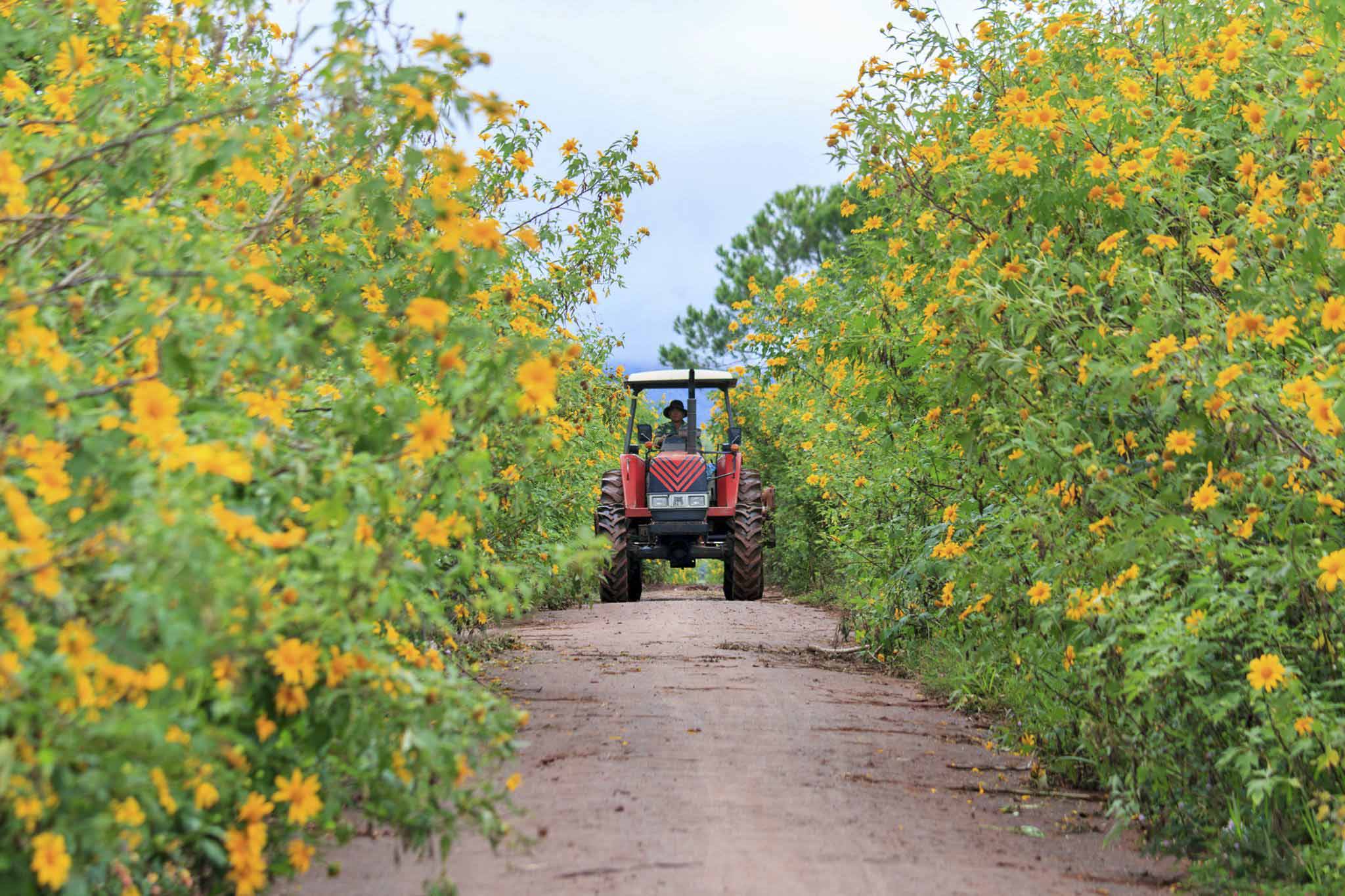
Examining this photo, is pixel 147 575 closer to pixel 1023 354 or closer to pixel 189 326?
pixel 189 326

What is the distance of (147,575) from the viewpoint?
2172 millimetres

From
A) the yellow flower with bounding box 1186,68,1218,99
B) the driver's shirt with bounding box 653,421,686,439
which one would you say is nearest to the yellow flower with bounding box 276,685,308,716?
the yellow flower with bounding box 1186,68,1218,99

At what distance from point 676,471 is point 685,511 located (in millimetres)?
447

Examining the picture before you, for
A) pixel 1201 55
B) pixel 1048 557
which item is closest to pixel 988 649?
pixel 1048 557

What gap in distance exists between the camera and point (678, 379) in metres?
A: 16.0

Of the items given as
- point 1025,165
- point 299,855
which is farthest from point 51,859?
point 1025,165

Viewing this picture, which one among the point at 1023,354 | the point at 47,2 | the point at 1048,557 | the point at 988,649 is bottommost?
the point at 988,649

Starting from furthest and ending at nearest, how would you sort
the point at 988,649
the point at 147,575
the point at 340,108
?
the point at 988,649 < the point at 340,108 < the point at 147,575

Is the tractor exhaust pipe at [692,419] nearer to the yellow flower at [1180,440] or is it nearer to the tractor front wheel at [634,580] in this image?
the tractor front wheel at [634,580]

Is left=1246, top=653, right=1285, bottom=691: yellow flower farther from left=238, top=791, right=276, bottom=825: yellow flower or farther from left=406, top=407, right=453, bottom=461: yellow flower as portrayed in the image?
left=238, top=791, right=276, bottom=825: yellow flower

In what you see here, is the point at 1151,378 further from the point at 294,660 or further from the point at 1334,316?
the point at 294,660

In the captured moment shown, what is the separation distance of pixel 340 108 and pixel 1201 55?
347 centimetres

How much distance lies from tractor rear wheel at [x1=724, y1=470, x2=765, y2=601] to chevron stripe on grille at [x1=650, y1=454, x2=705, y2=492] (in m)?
0.56

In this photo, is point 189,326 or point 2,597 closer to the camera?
point 2,597
